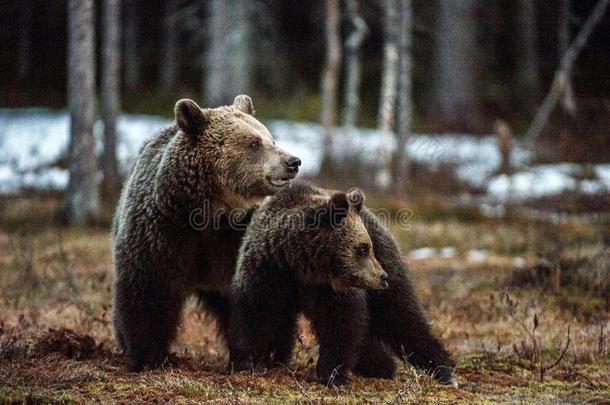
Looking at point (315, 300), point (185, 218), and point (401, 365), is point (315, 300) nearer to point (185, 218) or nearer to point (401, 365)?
point (185, 218)

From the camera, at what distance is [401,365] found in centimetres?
762

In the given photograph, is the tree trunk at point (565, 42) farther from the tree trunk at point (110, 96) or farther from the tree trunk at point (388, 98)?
the tree trunk at point (110, 96)

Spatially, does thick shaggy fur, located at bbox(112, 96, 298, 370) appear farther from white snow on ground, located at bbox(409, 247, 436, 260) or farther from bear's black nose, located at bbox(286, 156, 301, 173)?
white snow on ground, located at bbox(409, 247, 436, 260)

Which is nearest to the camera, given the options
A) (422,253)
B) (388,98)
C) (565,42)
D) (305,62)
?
(422,253)

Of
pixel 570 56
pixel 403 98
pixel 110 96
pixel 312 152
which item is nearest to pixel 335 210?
pixel 110 96

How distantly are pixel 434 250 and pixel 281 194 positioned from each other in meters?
8.19

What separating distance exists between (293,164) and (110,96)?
12547 millimetres

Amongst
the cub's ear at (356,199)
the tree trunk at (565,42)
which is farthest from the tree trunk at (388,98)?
the cub's ear at (356,199)

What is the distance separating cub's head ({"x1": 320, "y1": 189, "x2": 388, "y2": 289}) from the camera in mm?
6238

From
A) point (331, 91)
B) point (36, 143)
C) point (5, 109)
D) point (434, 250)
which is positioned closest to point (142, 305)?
point (434, 250)

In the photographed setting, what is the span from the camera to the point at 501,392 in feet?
20.7

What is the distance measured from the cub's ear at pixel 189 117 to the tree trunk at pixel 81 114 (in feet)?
29.7

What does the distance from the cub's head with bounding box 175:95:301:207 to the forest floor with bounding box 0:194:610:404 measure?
142 cm

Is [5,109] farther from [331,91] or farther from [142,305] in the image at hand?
[142,305]
